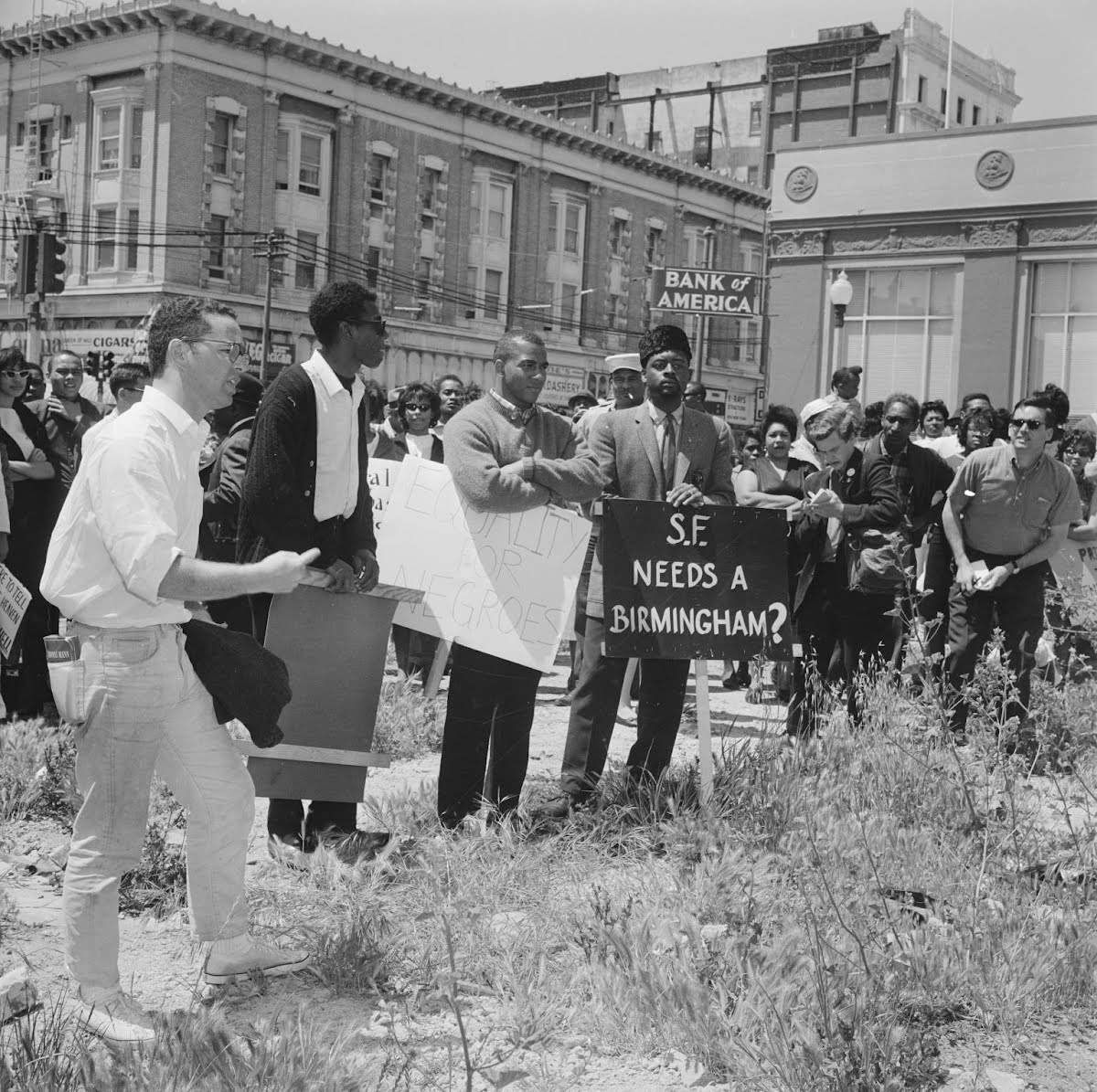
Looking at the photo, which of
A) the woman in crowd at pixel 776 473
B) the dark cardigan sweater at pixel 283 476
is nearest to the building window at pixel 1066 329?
the woman in crowd at pixel 776 473

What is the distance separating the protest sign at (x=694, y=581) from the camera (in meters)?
5.80

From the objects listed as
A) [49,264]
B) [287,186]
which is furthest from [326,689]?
[287,186]

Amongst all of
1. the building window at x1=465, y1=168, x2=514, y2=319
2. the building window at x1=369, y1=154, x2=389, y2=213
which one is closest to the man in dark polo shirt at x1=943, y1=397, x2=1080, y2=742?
the building window at x1=369, y1=154, x2=389, y2=213

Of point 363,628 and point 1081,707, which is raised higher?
point 363,628

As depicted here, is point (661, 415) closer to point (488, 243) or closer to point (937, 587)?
point (937, 587)

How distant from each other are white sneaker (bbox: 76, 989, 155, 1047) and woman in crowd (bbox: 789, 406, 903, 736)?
4.51 metres

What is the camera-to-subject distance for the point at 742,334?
71500 mm

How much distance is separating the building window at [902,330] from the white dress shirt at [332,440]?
22.4 m

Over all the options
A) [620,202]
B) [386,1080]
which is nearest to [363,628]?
[386,1080]

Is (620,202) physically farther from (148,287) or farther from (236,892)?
(236,892)

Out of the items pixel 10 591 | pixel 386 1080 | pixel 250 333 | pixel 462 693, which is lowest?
pixel 386 1080

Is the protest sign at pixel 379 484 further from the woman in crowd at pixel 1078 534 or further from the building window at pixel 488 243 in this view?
the building window at pixel 488 243

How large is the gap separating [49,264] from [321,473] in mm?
16975

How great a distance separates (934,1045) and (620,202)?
61.1 m
